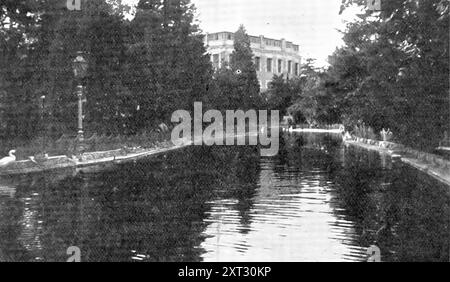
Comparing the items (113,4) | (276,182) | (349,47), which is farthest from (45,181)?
(349,47)

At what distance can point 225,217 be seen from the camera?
1134 cm

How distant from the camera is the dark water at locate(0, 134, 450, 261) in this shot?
27.0 feet

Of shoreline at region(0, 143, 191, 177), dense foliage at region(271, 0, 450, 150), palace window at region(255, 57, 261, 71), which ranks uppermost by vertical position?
palace window at region(255, 57, 261, 71)

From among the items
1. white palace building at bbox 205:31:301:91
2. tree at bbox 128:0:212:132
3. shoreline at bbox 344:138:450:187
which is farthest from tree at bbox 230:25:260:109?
shoreline at bbox 344:138:450:187

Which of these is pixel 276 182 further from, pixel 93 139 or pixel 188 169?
pixel 93 139

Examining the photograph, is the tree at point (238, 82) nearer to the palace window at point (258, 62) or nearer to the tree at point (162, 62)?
the tree at point (162, 62)

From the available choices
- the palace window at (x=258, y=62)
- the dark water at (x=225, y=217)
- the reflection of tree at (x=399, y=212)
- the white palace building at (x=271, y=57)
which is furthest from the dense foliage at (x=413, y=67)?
the palace window at (x=258, y=62)

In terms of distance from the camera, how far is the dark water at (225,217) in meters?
8.24

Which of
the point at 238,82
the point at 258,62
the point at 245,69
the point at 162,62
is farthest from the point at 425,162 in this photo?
the point at 258,62

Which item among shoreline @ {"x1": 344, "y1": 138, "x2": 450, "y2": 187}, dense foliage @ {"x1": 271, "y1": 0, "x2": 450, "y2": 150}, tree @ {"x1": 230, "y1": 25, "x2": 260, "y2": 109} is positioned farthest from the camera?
tree @ {"x1": 230, "y1": 25, "x2": 260, "y2": 109}

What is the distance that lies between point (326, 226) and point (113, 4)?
37.6 metres

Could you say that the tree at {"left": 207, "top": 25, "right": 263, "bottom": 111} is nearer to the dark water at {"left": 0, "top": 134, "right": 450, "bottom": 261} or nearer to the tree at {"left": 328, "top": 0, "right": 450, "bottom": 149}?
the tree at {"left": 328, "top": 0, "right": 450, "bottom": 149}

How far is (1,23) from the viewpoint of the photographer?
27875mm

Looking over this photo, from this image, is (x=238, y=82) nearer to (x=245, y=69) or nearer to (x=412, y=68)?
(x=245, y=69)
